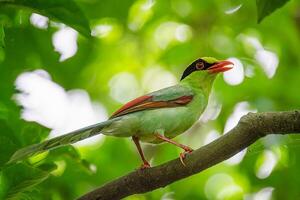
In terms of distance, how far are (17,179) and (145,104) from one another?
64.6 inches

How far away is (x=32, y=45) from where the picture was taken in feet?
16.6

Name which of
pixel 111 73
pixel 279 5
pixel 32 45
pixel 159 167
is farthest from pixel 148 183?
pixel 111 73

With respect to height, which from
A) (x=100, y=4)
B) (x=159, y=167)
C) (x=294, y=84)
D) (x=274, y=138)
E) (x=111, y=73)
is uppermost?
(x=111, y=73)

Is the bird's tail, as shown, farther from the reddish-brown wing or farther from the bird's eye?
the bird's eye

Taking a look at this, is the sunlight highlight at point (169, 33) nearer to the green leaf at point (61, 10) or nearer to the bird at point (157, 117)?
the bird at point (157, 117)

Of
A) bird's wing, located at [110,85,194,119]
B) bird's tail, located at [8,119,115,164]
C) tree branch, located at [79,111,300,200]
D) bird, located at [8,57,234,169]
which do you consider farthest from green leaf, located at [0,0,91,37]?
bird's wing, located at [110,85,194,119]

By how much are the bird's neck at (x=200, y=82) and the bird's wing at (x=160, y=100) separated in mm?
253

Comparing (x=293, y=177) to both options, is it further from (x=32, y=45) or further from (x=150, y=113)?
(x=32, y=45)

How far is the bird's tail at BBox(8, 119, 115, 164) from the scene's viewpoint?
288 cm

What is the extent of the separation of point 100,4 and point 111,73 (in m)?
2.74

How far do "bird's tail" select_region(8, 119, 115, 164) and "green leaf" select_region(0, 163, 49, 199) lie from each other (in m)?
0.16

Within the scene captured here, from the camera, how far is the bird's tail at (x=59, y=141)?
288 centimetres

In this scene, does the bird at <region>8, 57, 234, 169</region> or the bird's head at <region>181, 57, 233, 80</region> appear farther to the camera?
the bird's head at <region>181, 57, 233, 80</region>

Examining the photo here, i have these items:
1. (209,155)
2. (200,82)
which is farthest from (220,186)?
(209,155)
